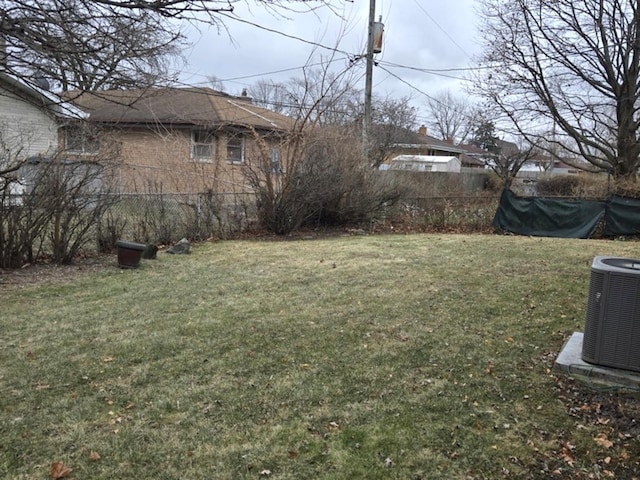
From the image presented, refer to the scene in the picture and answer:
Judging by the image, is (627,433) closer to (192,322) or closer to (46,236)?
(192,322)

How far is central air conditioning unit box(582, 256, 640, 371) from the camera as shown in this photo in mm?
3646

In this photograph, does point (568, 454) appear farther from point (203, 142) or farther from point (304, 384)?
point (203, 142)

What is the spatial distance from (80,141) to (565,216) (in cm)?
1271

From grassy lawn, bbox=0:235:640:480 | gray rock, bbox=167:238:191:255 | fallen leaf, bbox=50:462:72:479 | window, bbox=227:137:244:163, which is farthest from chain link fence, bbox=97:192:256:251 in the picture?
fallen leaf, bbox=50:462:72:479

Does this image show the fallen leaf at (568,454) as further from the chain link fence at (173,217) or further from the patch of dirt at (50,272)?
the chain link fence at (173,217)

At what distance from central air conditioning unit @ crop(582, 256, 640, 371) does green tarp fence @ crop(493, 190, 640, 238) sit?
11599 millimetres

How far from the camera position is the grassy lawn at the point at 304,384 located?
291 cm

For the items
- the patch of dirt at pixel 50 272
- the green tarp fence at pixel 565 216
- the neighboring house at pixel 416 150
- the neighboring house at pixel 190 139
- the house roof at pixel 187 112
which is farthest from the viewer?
the neighboring house at pixel 416 150

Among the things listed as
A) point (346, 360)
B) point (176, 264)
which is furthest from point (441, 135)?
point (346, 360)

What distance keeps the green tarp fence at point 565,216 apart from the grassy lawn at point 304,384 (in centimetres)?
786

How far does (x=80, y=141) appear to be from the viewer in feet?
28.6

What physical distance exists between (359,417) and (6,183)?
6708mm

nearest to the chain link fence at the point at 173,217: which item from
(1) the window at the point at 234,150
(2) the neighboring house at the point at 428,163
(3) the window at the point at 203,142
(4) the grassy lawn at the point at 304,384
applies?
(4) the grassy lawn at the point at 304,384

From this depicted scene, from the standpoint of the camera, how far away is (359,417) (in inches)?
133
